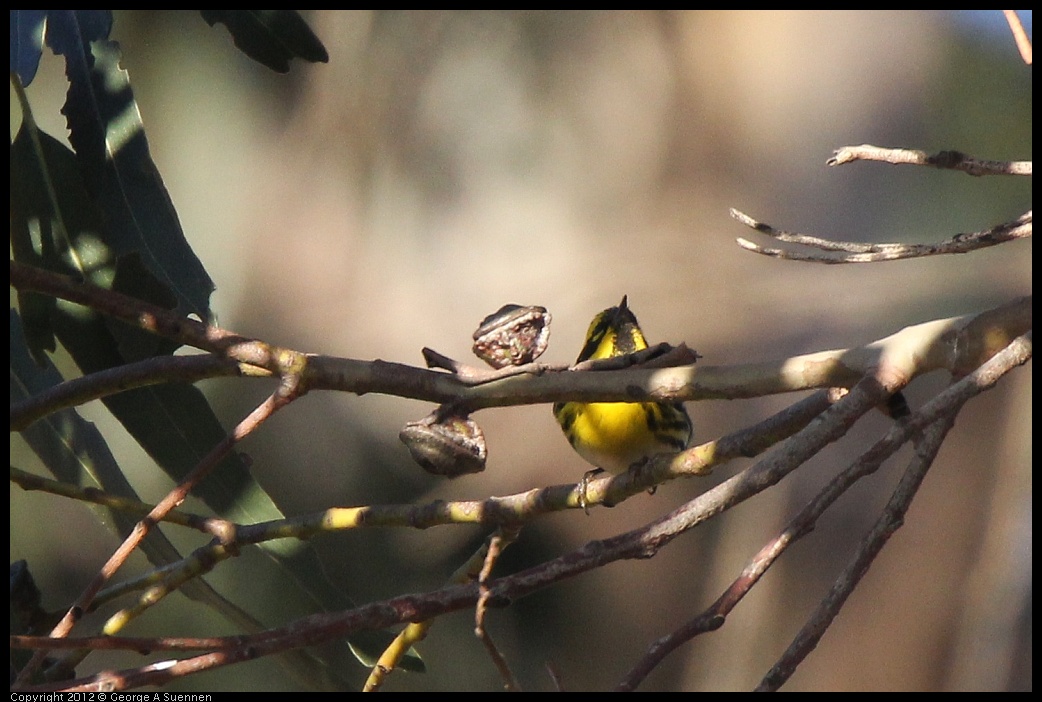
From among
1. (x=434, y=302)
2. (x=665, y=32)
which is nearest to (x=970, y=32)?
(x=665, y=32)

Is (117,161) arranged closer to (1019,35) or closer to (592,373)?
(592,373)

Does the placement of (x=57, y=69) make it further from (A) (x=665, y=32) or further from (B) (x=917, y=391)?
(B) (x=917, y=391)

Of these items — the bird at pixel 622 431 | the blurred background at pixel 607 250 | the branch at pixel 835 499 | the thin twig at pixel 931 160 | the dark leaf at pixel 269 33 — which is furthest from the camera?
the blurred background at pixel 607 250

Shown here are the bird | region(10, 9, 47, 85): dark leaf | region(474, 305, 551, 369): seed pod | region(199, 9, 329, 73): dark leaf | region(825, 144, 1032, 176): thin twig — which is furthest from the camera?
the bird

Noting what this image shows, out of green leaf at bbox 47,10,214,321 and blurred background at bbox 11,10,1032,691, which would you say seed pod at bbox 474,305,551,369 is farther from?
blurred background at bbox 11,10,1032,691

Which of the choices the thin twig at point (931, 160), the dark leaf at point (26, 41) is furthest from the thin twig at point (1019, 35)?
the dark leaf at point (26, 41)

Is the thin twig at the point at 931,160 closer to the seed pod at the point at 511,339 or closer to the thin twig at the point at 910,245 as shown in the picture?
the thin twig at the point at 910,245

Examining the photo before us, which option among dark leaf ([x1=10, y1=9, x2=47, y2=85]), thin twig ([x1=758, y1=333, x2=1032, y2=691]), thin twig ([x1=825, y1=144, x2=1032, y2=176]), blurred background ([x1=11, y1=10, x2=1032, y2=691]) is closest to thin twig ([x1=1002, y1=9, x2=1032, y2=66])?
thin twig ([x1=825, y1=144, x2=1032, y2=176])

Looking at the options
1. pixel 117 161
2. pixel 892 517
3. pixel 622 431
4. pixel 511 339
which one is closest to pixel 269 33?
pixel 117 161
